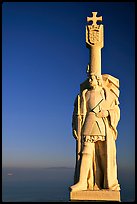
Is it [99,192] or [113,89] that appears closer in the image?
[99,192]

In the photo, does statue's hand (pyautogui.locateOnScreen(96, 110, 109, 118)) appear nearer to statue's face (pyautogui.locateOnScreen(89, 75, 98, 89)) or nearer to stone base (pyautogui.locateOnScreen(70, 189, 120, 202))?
statue's face (pyautogui.locateOnScreen(89, 75, 98, 89))

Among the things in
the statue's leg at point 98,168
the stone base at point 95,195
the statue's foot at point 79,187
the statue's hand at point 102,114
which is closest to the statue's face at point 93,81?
the statue's hand at point 102,114

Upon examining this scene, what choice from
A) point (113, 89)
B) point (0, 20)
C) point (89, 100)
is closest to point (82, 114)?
point (89, 100)

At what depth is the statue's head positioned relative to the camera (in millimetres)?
→ 12461

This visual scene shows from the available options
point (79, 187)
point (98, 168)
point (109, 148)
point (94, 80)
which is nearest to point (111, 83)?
point (94, 80)

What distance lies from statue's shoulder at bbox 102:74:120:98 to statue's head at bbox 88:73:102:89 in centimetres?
31

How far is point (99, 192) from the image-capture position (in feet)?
37.6

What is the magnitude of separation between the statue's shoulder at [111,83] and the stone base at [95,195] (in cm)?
355

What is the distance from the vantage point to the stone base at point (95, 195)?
37.5 feet

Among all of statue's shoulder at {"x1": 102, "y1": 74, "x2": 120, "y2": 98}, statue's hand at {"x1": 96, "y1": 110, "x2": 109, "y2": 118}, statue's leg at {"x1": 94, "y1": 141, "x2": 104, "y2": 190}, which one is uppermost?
statue's shoulder at {"x1": 102, "y1": 74, "x2": 120, "y2": 98}

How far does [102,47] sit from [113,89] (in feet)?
5.46

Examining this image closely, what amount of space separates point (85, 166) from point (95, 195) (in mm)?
1072

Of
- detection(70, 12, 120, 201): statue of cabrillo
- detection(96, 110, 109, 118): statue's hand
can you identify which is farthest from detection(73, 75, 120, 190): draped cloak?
detection(96, 110, 109, 118): statue's hand

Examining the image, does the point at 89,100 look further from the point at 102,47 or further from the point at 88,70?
the point at 102,47
